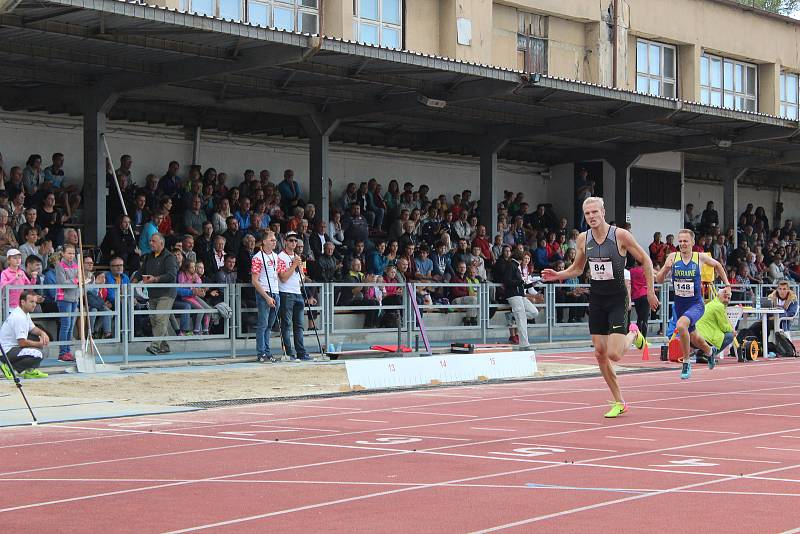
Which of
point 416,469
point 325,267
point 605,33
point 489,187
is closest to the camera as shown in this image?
point 416,469

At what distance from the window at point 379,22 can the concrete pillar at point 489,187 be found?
12.8 feet

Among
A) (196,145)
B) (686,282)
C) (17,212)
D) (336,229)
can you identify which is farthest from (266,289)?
(196,145)

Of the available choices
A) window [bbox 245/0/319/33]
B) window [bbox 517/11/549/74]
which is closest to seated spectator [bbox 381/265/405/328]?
window [bbox 245/0/319/33]

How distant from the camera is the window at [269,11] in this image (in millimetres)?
29016

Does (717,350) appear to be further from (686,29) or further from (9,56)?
(686,29)

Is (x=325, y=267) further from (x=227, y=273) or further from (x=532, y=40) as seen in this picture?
(x=532, y=40)

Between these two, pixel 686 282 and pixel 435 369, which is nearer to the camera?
pixel 435 369

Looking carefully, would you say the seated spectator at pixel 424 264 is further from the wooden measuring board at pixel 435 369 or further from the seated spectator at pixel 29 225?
the seated spectator at pixel 29 225

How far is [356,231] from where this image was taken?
87.9 ft

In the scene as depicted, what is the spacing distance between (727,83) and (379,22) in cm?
1614

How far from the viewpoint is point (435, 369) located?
17281mm

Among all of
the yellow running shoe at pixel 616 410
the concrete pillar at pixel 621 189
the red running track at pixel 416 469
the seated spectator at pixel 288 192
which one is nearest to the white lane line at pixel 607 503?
the red running track at pixel 416 469

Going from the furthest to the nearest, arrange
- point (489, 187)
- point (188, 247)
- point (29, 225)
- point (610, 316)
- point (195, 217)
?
1. point (489, 187)
2. point (195, 217)
3. point (188, 247)
4. point (29, 225)
5. point (610, 316)

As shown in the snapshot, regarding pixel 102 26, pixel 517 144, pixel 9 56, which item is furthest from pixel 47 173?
pixel 517 144
